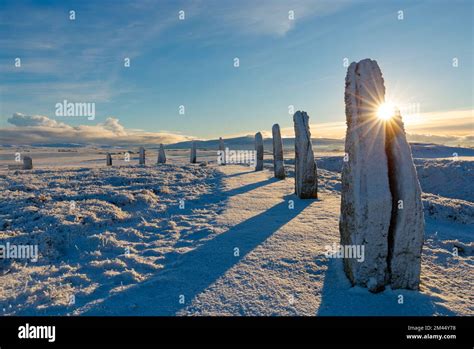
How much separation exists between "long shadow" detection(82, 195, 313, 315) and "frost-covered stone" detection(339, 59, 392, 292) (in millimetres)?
2065

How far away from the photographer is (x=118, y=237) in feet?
21.2

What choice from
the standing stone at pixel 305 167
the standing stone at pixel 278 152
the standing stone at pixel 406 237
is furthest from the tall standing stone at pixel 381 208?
the standing stone at pixel 278 152

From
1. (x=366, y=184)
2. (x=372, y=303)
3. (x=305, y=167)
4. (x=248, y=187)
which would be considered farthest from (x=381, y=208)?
(x=248, y=187)

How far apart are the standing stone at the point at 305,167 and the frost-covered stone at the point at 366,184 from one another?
5392mm

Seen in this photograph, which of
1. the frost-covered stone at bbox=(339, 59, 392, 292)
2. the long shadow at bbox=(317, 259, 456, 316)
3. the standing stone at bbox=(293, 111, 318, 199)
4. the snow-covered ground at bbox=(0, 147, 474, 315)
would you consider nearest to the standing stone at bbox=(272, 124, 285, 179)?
the standing stone at bbox=(293, 111, 318, 199)

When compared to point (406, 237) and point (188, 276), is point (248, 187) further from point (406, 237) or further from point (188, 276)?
point (406, 237)

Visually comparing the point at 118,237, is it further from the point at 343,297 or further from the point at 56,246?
the point at 343,297

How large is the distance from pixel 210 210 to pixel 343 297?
18.1ft

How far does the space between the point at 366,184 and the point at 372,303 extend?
1616 mm

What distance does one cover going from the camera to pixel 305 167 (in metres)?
10.3

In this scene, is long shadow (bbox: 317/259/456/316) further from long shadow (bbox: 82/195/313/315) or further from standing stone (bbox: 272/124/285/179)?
standing stone (bbox: 272/124/285/179)

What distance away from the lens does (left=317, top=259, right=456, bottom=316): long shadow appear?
3.59 metres
